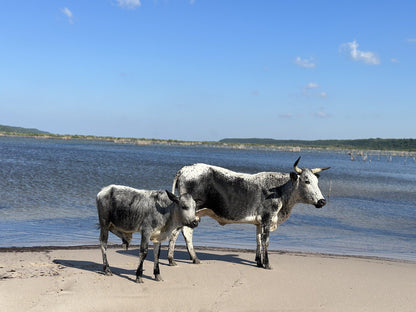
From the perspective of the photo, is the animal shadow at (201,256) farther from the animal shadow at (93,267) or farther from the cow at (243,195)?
the animal shadow at (93,267)

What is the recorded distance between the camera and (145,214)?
764 centimetres

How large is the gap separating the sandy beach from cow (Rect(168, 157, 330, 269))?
2.95 feet

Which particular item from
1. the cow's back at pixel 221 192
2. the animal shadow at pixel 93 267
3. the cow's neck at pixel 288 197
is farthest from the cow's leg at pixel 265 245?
the animal shadow at pixel 93 267

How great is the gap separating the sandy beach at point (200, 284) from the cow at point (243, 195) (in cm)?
90

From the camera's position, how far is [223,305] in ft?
22.0

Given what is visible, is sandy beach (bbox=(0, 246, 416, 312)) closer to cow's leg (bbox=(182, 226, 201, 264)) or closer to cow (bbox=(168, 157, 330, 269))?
cow's leg (bbox=(182, 226, 201, 264))

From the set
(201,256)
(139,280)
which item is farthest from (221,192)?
(139,280)

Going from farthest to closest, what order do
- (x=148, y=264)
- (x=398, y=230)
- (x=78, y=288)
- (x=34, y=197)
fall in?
(x=34, y=197)
(x=398, y=230)
(x=148, y=264)
(x=78, y=288)

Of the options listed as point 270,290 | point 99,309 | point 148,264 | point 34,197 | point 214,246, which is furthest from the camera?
point 34,197

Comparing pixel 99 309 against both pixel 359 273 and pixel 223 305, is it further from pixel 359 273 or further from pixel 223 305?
pixel 359 273

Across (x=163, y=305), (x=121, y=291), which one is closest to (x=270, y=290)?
(x=163, y=305)

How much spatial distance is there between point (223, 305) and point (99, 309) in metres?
1.74

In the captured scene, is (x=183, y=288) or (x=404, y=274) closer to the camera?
(x=183, y=288)

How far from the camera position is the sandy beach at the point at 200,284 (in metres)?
6.62
